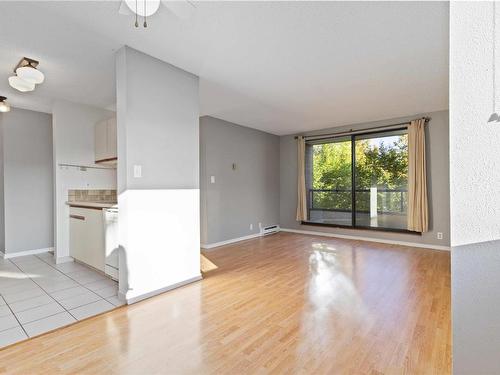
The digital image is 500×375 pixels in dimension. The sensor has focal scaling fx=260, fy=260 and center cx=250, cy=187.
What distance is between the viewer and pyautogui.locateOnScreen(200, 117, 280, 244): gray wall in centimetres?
477

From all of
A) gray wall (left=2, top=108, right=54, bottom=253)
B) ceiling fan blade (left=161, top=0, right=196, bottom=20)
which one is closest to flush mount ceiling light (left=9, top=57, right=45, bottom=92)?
ceiling fan blade (left=161, top=0, right=196, bottom=20)

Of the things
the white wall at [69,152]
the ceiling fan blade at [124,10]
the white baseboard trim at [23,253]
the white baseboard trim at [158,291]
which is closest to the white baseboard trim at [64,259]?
the white wall at [69,152]

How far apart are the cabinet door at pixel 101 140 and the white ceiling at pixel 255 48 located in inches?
15.2

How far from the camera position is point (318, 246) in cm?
470

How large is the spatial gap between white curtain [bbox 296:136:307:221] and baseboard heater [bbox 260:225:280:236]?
0.61m

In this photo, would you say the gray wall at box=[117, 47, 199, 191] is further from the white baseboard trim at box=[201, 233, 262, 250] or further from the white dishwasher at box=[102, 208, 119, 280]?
the white baseboard trim at box=[201, 233, 262, 250]

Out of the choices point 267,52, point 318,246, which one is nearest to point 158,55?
point 267,52

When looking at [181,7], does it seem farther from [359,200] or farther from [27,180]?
[359,200]

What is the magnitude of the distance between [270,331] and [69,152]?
147 inches

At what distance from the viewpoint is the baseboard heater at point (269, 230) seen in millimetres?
5934

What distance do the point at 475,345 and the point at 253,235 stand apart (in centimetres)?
502

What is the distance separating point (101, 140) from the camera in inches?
152

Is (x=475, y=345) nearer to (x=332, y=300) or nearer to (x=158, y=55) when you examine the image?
(x=332, y=300)

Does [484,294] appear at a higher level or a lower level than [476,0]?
lower
